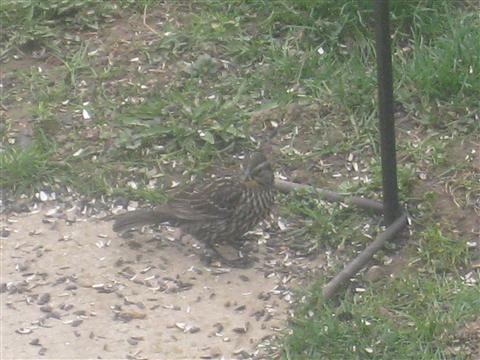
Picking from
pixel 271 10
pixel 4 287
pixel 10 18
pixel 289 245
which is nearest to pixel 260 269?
pixel 289 245

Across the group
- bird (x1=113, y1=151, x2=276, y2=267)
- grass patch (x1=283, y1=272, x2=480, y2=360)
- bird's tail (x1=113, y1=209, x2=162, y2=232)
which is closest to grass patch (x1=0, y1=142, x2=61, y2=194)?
bird's tail (x1=113, y1=209, x2=162, y2=232)

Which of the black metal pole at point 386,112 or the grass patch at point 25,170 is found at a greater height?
the black metal pole at point 386,112

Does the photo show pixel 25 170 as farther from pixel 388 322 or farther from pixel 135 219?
pixel 388 322

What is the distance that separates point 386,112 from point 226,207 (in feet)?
2.92

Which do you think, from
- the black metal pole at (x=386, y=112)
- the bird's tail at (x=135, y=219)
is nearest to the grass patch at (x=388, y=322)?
the black metal pole at (x=386, y=112)

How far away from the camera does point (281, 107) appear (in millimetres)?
7230

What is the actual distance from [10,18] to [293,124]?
2.03m

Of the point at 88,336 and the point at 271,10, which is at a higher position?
the point at 271,10

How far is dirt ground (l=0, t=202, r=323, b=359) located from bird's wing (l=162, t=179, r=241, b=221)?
0.74ft

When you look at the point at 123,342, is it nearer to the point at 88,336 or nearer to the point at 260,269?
the point at 88,336

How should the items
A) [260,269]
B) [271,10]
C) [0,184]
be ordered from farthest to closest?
[271,10] → [0,184] → [260,269]

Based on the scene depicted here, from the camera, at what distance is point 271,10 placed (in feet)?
25.6

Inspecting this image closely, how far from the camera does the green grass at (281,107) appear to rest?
20.9ft

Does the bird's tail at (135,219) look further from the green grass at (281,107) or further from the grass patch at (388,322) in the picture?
the grass patch at (388,322)
